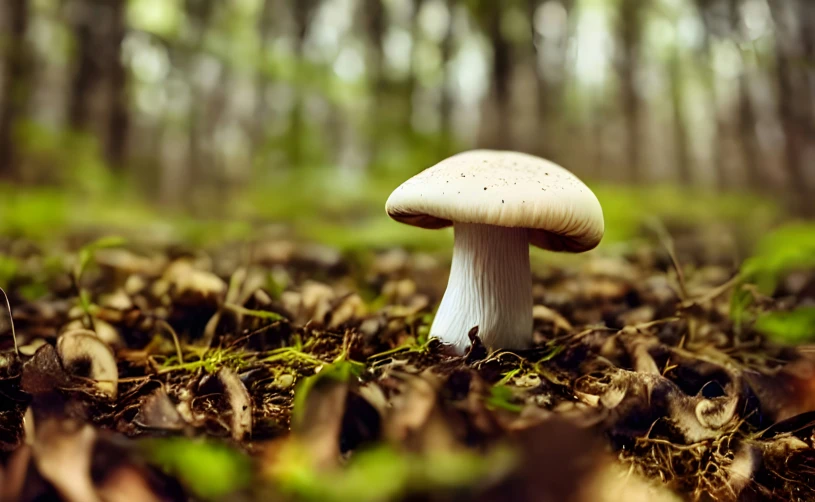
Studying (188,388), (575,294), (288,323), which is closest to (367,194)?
(575,294)

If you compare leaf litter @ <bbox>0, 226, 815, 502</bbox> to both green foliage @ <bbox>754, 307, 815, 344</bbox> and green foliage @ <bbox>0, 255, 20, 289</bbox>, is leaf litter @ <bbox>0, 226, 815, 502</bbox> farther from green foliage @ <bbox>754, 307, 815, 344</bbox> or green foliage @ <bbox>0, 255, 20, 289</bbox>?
green foliage @ <bbox>0, 255, 20, 289</bbox>

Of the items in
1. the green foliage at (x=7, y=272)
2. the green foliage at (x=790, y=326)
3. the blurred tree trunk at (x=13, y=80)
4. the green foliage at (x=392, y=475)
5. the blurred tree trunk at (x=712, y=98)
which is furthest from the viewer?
the blurred tree trunk at (x=712, y=98)

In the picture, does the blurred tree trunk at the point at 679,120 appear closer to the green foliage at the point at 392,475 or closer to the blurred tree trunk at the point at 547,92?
the blurred tree trunk at the point at 547,92

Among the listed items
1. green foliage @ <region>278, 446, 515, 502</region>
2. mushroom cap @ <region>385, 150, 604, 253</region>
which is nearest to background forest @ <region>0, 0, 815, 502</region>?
green foliage @ <region>278, 446, 515, 502</region>

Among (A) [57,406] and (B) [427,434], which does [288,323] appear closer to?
(A) [57,406]

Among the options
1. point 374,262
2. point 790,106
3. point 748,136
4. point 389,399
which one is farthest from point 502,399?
point 748,136

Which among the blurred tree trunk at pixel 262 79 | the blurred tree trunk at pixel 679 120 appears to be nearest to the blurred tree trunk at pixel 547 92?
the blurred tree trunk at pixel 679 120
